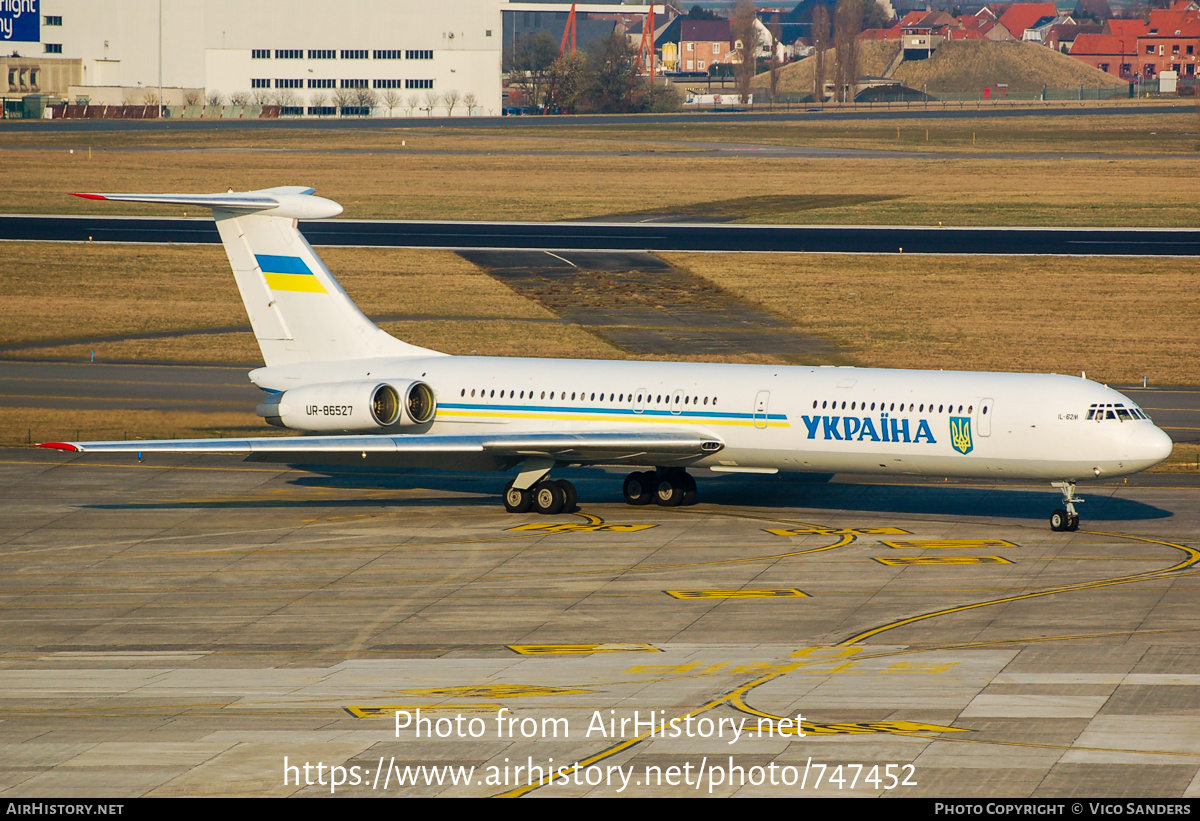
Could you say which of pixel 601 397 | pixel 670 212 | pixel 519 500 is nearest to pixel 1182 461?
pixel 601 397

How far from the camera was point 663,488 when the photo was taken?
1459 inches

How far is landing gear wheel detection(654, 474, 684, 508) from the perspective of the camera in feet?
121

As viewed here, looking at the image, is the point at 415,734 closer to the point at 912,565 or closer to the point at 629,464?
the point at 912,565

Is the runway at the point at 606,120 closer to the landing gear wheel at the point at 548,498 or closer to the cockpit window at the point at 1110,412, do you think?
the landing gear wheel at the point at 548,498

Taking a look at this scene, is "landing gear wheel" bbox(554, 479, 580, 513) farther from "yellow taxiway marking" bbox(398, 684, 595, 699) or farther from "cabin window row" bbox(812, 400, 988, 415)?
"yellow taxiway marking" bbox(398, 684, 595, 699)

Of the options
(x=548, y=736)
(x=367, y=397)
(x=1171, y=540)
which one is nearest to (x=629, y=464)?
(x=367, y=397)

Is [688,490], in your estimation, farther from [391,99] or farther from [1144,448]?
[391,99]

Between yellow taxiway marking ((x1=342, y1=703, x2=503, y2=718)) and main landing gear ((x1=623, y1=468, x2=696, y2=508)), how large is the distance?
1611 centimetres

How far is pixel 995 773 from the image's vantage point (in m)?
18.3

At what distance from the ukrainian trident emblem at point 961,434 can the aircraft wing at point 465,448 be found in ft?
17.7

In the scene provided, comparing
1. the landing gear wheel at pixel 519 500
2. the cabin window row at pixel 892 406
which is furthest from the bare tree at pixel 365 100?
the cabin window row at pixel 892 406

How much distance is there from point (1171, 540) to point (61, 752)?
77.8ft

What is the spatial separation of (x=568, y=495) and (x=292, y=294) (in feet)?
30.3

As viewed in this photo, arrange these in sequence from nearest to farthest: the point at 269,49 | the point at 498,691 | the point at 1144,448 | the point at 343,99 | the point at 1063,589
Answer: the point at 498,691, the point at 1063,589, the point at 1144,448, the point at 269,49, the point at 343,99
